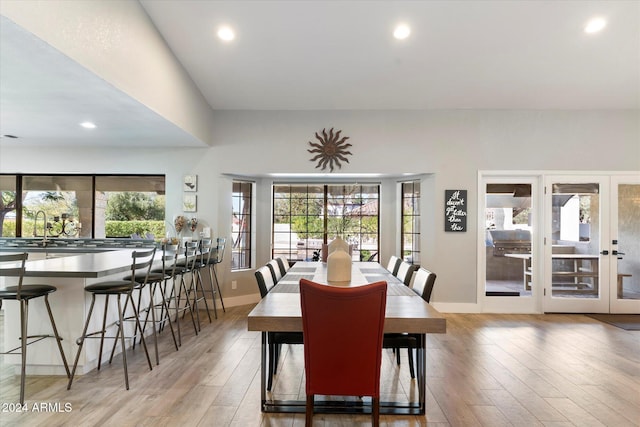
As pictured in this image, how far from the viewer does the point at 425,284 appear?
2740 mm

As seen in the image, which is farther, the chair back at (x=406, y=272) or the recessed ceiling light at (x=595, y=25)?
the recessed ceiling light at (x=595, y=25)

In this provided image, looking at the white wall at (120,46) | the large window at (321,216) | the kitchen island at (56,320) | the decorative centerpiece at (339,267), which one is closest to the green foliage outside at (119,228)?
the white wall at (120,46)

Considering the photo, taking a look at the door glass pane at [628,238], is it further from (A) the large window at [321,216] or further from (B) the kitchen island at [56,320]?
(B) the kitchen island at [56,320]

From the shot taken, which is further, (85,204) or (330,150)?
(85,204)

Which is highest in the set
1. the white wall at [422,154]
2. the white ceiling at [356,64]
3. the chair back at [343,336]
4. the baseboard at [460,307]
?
the white ceiling at [356,64]

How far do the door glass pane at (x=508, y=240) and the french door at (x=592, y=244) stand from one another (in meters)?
0.25

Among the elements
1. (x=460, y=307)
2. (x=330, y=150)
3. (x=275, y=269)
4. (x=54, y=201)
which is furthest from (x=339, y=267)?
(x=54, y=201)

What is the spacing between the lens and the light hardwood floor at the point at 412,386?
2338 mm

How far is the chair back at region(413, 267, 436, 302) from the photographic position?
270 centimetres

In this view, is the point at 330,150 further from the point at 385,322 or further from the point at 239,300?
the point at 385,322

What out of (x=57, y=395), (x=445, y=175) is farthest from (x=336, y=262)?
(x=445, y=175)

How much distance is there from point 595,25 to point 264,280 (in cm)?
413

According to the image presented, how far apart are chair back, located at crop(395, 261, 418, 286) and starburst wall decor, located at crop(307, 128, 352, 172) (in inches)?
87.5

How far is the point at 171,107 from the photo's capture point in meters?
4.04
